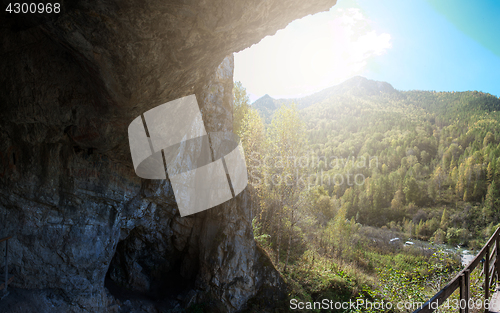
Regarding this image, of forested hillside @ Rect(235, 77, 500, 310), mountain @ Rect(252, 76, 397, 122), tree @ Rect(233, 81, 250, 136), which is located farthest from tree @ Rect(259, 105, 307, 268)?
mountain @ Rect(252, 76, 397, 122)

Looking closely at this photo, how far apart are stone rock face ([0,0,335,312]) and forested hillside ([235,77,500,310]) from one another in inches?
193

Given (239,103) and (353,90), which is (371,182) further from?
(353,90)

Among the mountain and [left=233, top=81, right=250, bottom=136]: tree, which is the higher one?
the mountain

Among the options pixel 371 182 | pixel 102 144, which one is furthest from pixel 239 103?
pixel 371 182

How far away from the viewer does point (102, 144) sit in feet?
20.0

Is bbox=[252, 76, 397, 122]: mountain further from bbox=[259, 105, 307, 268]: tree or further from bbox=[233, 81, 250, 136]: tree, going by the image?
bbox=[259, 105, 307, 268]: tree

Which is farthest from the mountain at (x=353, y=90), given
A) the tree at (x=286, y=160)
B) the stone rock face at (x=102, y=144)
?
the stone rock face at (x=102, y=144)

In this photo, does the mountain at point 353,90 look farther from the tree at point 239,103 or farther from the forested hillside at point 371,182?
the tree at point 239,103

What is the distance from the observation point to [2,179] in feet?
19.5

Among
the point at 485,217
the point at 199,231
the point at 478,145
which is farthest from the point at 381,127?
the point at 199,231

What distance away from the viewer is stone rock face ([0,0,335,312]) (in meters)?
3.90

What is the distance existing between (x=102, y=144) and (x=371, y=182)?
82.3 m

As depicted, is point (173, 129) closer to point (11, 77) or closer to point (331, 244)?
point (11, 77)

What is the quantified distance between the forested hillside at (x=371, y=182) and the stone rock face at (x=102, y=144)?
4898mm
